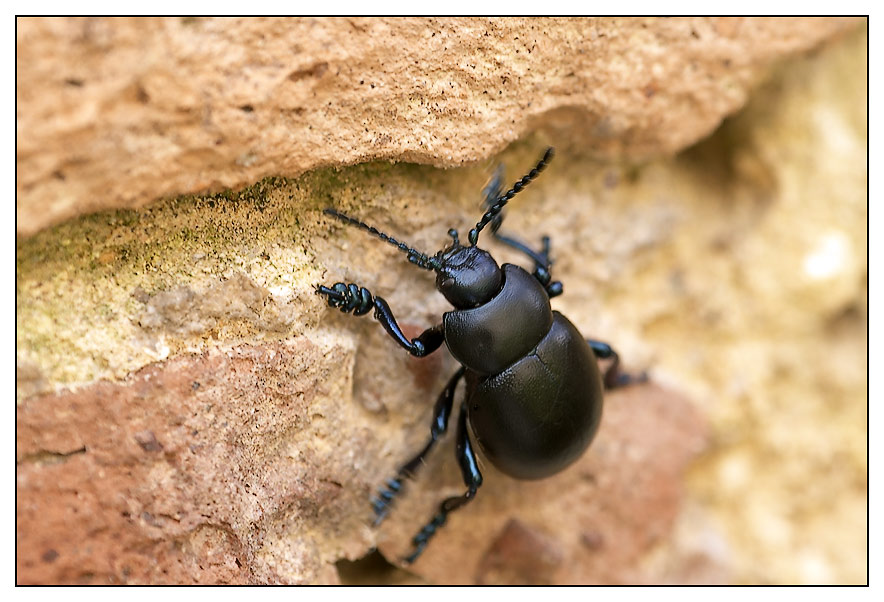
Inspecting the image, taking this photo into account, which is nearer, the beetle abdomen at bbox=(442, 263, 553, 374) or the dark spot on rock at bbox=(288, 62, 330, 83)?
the dark spot on rock at bbox=(288, 62, 330, 83)

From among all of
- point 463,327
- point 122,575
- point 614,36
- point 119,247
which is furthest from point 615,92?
point 122,575

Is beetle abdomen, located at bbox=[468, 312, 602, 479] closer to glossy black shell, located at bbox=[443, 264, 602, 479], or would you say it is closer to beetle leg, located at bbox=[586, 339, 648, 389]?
glossy black shell, located at bbox=[443, 264, 602, 479]

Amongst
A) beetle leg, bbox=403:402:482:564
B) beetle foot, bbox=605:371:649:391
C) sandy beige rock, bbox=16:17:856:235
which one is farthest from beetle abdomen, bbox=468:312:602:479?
sandy beige rock, bbox=16:17:856:235

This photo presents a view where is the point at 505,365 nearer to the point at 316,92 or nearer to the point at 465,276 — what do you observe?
the point at 465,276

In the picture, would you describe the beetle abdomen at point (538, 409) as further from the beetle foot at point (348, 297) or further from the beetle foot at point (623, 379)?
the beetle foot at point (348, 297)

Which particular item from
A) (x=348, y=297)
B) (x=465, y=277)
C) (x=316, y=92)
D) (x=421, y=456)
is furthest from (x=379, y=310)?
(x=316, y=92)

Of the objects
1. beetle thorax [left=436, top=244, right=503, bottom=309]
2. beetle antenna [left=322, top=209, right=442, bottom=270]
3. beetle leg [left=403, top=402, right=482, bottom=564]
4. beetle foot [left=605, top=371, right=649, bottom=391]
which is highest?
beetle antenna [left=322, top=209, right=442, bottom=270]

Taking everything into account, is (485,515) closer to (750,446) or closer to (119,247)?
(750,446)
